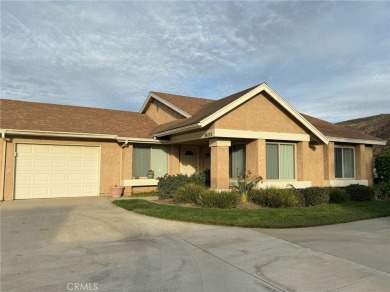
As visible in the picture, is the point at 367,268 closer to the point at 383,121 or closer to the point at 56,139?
the point at 56,139

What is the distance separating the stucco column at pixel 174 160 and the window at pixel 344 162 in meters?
8.57

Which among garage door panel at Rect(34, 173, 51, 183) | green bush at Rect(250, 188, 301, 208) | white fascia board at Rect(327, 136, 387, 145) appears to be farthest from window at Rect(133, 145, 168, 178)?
white fascia board at Rect(327, 136, 387, 145)

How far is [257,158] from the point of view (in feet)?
45.5

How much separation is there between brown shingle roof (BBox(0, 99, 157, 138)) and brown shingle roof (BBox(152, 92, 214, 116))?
6.02 ft

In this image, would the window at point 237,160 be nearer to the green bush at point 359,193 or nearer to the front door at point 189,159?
the front door at point 189,159

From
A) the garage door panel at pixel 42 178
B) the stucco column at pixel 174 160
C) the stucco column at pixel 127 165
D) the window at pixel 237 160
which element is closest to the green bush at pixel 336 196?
the window at pixel 237 160

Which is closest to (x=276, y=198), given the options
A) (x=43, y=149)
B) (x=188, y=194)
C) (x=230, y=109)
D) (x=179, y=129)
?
(x=188, y=194)

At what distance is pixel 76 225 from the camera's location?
883 cm

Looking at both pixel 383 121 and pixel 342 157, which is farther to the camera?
pixel 383 121

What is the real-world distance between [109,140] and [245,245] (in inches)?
429

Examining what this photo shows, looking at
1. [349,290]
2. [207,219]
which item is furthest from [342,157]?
[349,290]

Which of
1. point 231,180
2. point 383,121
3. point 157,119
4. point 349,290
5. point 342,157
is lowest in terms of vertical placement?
point 349,290

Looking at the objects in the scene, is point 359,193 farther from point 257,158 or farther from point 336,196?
point 257,158

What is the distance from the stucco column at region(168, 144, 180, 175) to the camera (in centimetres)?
1775
